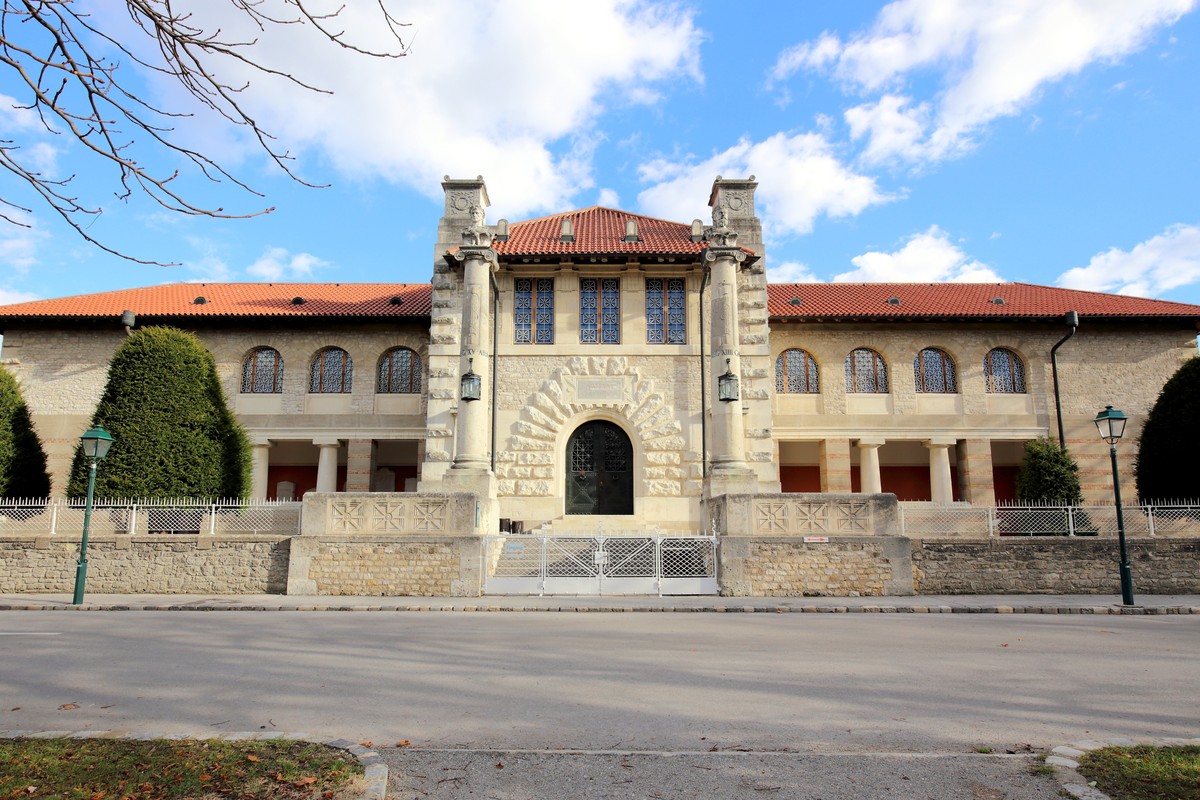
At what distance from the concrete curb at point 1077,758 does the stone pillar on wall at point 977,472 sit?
816 inches

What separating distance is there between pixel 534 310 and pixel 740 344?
594 centimetres

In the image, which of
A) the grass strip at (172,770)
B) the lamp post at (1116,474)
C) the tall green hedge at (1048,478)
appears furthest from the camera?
the tall green hedge at (1048,478)

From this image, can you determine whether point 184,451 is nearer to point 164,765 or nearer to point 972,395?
point 164,765

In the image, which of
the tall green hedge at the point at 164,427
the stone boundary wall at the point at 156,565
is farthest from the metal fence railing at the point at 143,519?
the tall green hedge at the point at 164,427

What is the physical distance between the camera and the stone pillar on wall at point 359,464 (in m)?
23.8

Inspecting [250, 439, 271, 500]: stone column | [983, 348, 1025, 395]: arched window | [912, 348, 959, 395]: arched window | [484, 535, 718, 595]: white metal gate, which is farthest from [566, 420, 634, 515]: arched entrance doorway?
[983, 348, 1025, 395]: arched window

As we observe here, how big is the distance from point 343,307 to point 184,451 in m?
8.46

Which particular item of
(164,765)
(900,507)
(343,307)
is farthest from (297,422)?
(164,765)

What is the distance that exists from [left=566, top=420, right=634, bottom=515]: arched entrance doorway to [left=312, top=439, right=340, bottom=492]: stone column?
8606 mm

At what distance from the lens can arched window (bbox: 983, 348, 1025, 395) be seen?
2441 centimetres

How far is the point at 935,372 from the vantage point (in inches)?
968

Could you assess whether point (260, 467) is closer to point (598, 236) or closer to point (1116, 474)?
point (598, 236)

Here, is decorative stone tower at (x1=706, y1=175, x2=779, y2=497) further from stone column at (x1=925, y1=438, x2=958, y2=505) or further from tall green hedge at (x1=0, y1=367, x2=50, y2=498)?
tall green hedge at (x1=0, y1=367, x2=50, y2=498)

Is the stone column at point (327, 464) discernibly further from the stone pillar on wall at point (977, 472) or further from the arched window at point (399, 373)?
the stone pillar on wall at point (977, 472)
